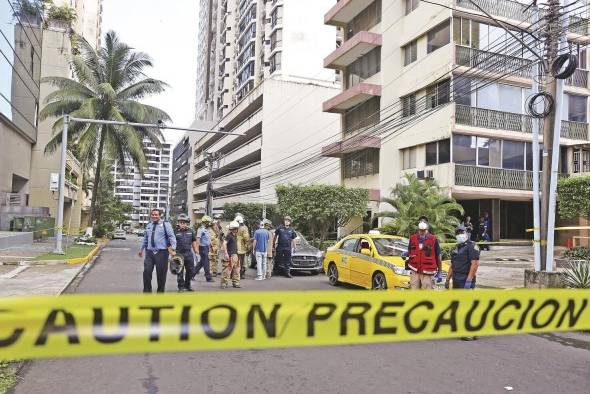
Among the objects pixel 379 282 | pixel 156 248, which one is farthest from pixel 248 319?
pixel 379 282

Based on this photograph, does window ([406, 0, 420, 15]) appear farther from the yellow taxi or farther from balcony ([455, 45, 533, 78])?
the yellow taxi

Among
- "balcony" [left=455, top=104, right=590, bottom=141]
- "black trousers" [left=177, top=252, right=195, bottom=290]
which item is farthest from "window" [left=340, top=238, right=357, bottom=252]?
"balcony" [left=455, top=104, right=590, bottom=141]

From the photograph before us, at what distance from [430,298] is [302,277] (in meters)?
11.9

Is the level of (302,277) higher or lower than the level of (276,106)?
lower

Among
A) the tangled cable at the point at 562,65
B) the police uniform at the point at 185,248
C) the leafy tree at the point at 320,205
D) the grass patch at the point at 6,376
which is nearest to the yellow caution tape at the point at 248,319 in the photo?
the grass patch at the point at 6,376

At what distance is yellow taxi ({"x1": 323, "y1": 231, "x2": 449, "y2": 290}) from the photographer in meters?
10.2

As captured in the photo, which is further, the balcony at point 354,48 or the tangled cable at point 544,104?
the balcony at point 354,48

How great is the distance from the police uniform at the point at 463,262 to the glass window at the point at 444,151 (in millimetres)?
14877

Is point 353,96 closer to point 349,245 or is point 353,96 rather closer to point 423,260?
point 349,245

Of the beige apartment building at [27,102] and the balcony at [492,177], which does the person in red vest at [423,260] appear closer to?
the balcony at [492,177]

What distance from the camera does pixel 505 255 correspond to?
20391 millimetres

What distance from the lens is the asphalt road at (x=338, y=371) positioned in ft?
15.8

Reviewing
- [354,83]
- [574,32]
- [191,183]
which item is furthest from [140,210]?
[574,32]

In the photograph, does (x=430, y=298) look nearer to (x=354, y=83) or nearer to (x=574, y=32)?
(x=574, y=32)
